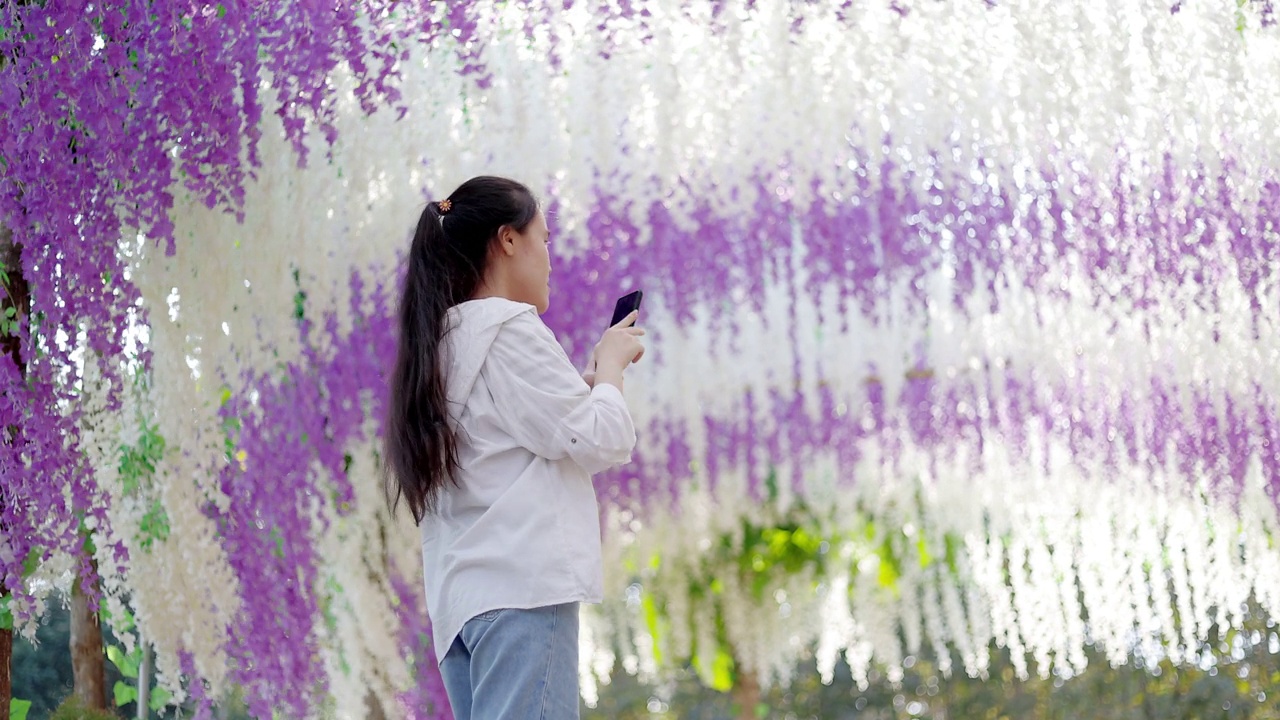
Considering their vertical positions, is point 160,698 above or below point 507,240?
below

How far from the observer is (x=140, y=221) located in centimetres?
208

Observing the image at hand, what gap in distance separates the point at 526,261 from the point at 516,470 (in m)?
0.25

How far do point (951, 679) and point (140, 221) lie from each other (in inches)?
159

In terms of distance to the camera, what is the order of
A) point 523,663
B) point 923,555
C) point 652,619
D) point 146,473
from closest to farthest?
point 523,663
point 146,473
point 923,555
point 652,619

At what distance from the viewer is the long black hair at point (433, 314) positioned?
3.71ft

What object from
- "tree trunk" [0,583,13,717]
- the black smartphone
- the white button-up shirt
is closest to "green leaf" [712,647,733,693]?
"tree trunk" [0,583,13,717]

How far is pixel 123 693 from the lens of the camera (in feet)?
8.45

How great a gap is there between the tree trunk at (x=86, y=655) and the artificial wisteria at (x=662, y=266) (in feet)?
0.66

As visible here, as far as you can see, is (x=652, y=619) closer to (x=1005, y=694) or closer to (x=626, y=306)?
(x=1005, y=694)

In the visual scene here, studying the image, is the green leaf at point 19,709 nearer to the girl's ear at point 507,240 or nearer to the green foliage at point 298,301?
the green foliage at point 298,301

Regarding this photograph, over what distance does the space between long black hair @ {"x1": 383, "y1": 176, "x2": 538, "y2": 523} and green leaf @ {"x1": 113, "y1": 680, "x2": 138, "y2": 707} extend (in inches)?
64.8

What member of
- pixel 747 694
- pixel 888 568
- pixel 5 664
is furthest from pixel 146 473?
pixel 747 694

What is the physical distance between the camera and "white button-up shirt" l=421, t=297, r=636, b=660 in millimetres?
1056

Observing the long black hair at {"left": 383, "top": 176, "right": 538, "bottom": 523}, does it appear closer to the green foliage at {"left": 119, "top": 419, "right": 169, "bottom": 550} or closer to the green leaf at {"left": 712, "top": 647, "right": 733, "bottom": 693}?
the green foliage at {"left": 119, "top": 419, "right": 169, "bottom": 550}
